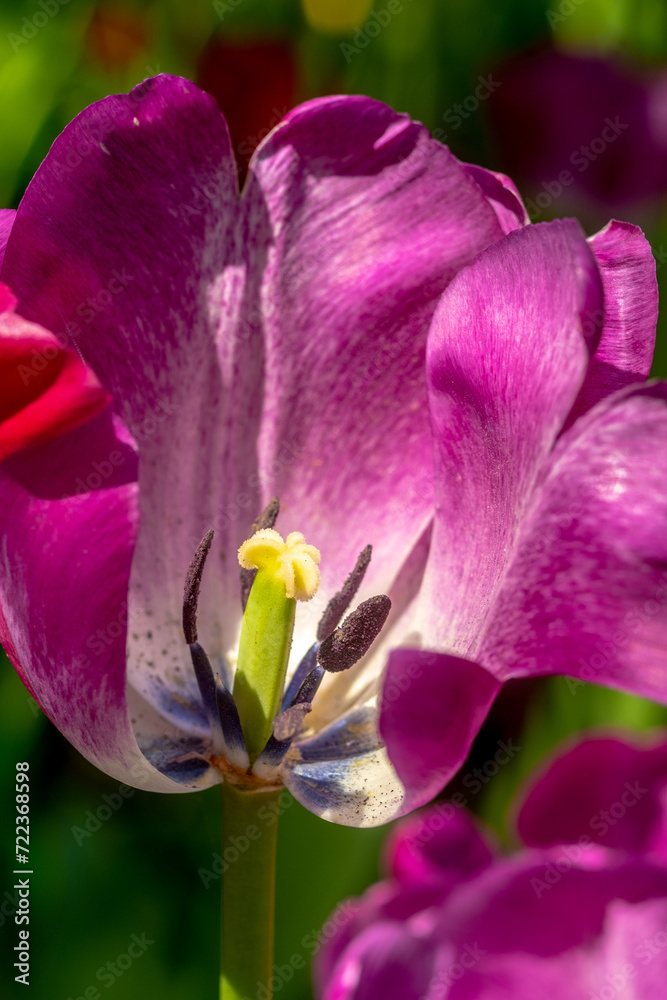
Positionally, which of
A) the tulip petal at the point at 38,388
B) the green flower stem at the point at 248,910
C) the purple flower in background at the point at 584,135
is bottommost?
the purple flower in background at the point at 584,135

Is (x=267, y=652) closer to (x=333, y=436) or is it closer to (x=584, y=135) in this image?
(x=333, y=436)

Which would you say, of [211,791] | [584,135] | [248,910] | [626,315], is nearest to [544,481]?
[626,315]

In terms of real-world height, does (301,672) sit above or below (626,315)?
below

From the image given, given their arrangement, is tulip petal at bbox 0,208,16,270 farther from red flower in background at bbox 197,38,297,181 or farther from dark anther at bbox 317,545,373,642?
red flower in background at bbox 197,38,297,181

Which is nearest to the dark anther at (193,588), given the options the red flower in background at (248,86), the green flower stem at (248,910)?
the green flower stem at (248,910)

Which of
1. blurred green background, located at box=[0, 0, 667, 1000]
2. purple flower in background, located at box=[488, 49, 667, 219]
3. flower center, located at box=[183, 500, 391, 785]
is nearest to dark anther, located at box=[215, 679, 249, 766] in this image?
flower center, located at box=[183, 500, 391, 785]

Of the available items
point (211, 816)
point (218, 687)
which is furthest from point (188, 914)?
point (218, 687)

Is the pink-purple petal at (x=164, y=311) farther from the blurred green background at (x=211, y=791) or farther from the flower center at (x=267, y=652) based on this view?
the blurred green background at (x=211, y=791)
